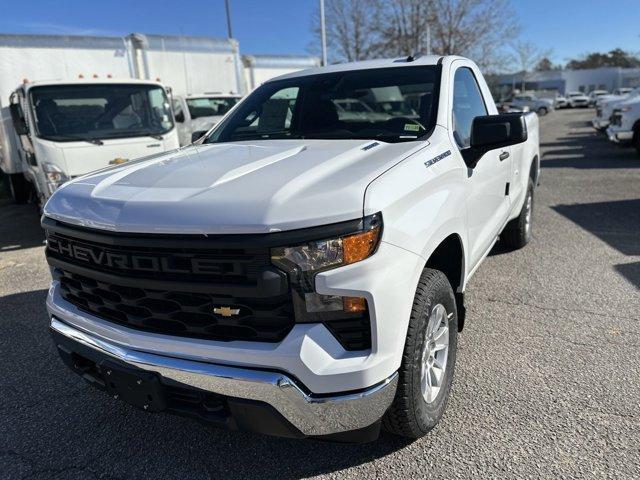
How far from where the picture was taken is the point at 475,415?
8.79 feet

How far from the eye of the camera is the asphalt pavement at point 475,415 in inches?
93.7

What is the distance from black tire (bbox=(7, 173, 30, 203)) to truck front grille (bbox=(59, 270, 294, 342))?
907 centimetres

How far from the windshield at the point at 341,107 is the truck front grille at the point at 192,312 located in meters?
1.45

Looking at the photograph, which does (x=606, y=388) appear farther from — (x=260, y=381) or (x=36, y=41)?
(x=36, y=41)

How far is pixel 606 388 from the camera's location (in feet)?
9.34

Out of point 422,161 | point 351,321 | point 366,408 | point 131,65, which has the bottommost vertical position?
point 366,408

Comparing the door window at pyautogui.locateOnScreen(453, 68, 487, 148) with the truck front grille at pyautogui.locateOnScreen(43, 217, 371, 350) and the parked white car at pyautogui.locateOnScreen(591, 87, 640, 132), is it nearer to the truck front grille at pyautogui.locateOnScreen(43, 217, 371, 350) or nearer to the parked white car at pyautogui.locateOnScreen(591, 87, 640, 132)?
the truck front grille at pyautogui.locateOnScreen(43, 217, 371, 350)

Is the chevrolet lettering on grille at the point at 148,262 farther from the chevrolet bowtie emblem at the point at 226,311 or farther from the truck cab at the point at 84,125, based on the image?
the truck cab at the point at 84,125

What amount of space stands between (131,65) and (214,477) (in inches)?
362

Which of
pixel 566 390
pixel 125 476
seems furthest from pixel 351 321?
pixel 566 390

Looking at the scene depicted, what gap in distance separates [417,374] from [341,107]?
198cm

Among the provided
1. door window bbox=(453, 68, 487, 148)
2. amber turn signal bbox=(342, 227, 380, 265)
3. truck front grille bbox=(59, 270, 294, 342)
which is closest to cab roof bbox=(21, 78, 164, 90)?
door window bbox=(453, 68, 487, 148)

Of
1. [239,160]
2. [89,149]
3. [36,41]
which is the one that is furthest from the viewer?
[36,41]

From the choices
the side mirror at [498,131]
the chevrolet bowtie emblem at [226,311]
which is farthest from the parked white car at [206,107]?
the chevrolet bowtie emblem at [226,311]
